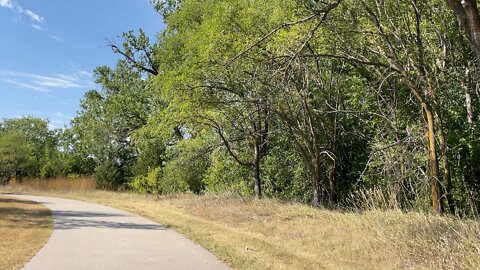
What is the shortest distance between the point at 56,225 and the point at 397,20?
12.5 meters

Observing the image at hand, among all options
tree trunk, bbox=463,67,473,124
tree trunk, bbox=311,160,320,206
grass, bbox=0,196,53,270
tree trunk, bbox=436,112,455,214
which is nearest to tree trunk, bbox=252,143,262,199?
tree trunk, bbox=311,160,320,206

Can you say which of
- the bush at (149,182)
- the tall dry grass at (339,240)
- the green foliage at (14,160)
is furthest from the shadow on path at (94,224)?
the green foliage at (14,160)

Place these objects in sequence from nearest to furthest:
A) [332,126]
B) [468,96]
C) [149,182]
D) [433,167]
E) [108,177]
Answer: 1. [433,167]
2. [468,96]
3. [332,126]
4. [149,182]
5. [108,177]

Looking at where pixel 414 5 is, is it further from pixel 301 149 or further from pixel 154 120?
pixel 154 120

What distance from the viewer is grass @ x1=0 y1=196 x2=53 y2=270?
9.01m

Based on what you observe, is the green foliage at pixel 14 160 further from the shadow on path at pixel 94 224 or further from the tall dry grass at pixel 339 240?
the tall dry grass at pixel 339 240

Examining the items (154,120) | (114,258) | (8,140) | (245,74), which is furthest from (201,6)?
(8,140)

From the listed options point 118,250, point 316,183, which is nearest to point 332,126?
point 316,183

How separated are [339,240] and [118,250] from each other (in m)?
5.21

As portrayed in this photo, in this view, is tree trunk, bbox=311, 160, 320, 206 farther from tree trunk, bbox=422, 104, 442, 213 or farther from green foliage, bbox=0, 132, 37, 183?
green foliage, bbox=0, 132, 37, 183

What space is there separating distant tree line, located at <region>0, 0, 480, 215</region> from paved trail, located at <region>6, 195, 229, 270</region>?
13.6 ft

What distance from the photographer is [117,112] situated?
4009 cm

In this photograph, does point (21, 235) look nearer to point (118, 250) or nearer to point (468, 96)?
point (118, 250)

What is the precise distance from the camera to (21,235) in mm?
12234
